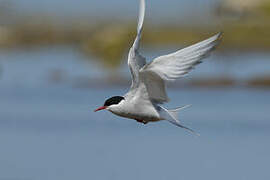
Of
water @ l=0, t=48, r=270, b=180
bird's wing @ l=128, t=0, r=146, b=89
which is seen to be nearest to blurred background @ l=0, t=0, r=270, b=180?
water @ l=0, t=48, r=270, b=180

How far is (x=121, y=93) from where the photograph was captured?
19109 millimetres

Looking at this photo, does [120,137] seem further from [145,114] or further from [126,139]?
[145,114]

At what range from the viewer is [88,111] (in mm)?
16906

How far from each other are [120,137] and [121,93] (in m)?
4.50

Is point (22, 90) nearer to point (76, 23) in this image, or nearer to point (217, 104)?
point (217, 104)

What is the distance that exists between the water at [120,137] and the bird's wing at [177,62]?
4.24 m

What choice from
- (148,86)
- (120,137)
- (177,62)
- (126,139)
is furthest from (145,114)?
(120,137)

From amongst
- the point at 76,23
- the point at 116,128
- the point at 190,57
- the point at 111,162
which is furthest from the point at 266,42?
the point at 190,57

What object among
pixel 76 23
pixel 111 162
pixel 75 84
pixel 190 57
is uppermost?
pixel 190 57

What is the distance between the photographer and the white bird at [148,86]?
740 cm

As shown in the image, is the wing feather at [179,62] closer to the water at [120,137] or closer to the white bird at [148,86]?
the white bird at [148,86]

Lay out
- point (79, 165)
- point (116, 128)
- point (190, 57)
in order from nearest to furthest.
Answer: point (190, 57) → point (79, 165) → point (116, 128)

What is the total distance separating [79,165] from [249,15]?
18455mm

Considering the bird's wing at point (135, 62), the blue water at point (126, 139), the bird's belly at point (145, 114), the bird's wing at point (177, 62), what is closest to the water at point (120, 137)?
the blue water at point (126, 139)
